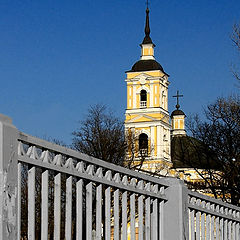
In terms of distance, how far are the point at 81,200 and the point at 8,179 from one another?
0.64 metres

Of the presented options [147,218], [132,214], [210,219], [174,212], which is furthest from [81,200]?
[210,219]

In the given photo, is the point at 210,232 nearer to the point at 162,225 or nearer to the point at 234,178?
the point at 162,225

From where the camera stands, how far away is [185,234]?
538 centimetres

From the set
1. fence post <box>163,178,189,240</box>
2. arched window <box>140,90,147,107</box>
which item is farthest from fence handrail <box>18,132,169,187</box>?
arched window <box>140,90,147,107</box>

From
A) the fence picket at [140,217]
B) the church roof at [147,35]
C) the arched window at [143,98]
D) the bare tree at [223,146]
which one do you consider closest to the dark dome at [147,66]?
the church roof at [147,35]

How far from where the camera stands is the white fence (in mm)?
3221

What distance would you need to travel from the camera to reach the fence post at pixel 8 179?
3123 mm

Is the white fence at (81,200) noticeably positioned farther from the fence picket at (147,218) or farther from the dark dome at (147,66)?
the dark dome at (147,66)

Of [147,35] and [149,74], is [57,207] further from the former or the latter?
[147,35]

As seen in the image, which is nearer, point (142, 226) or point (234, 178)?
point (142, 226)

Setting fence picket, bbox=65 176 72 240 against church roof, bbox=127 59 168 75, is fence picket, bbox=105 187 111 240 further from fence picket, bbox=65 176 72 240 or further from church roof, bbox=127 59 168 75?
church roof, bbox=127 59 168 75

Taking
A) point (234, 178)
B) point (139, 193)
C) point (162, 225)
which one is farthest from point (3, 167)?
point (234, 178)

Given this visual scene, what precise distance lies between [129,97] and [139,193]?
93.8 m

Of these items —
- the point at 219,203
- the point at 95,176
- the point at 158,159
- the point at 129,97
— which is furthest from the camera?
the point at 129,97
